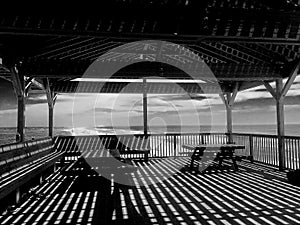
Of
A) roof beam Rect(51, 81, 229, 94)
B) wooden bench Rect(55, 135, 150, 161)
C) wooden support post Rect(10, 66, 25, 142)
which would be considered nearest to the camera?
wooden support post Rect(10, 66, 25, 142)

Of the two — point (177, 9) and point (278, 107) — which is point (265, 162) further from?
point (177, 9)

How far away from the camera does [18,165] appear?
5.31 m

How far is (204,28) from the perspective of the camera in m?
4.82

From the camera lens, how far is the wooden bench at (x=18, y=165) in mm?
4207

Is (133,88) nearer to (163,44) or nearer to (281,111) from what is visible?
→ (163,44)

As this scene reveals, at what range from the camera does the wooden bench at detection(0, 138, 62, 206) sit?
13.8 feet

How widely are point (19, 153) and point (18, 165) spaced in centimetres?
37

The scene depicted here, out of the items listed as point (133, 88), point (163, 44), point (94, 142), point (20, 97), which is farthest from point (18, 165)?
point (133, 88)

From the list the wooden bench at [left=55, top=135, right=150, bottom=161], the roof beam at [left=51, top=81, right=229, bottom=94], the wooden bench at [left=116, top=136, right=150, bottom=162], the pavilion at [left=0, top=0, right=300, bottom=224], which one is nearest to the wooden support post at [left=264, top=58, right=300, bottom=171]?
the pavilion at [left=0, top=0, right=300, bottom=224]

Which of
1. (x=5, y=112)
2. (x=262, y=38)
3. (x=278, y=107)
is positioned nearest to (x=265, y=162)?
(x=278, y=107)

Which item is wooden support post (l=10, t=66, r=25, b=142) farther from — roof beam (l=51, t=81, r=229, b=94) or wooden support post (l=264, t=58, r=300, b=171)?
wooden support post (l=264, t=58, r=300, b=171)

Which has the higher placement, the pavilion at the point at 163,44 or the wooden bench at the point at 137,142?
the pavilion at the point at 163,44

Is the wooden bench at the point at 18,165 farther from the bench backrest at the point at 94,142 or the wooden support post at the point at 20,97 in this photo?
the bench backrest at the point at 94,142

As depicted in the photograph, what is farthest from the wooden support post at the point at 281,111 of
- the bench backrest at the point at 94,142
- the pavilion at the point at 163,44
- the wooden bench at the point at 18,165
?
the wooden bench at the point at 18,165
